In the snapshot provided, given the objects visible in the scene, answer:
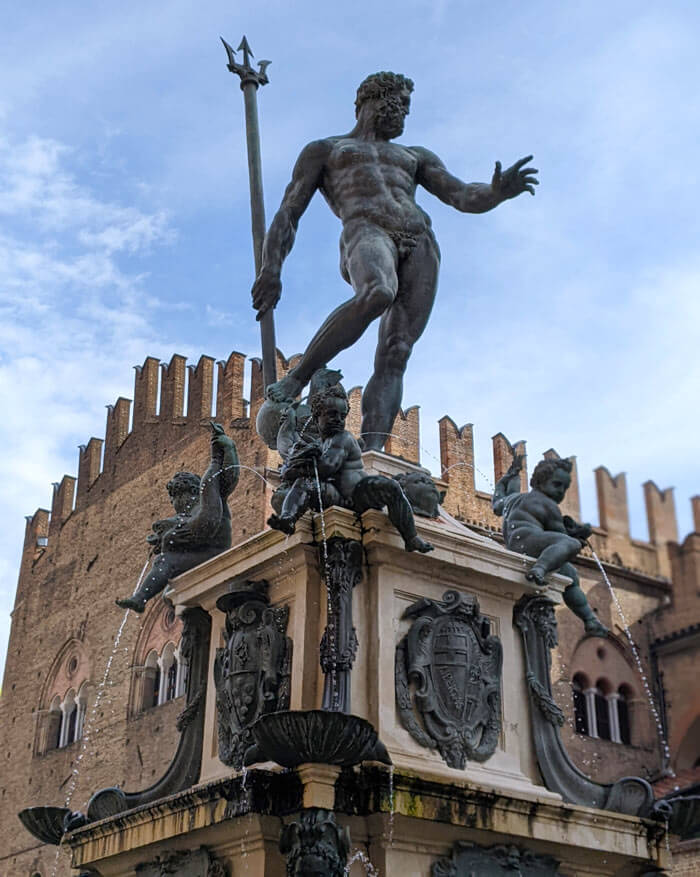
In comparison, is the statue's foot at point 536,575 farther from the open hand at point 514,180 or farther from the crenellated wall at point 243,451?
the crenellated wall at point 243,451

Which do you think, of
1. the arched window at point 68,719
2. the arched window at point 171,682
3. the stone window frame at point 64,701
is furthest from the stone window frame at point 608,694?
the arched window at point 68,719

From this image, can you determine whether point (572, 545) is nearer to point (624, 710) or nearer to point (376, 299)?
point (376, 299)

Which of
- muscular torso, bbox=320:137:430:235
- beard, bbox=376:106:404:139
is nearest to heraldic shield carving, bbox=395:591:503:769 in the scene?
muscular torso, bbox=320:137:430:235

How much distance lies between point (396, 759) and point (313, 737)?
515mm

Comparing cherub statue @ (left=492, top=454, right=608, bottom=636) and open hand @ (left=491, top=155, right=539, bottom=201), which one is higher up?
open hand @ (left=491, top=155, right=539, bottom=201)

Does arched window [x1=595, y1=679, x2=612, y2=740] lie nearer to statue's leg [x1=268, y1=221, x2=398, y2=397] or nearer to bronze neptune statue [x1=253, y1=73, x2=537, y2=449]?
bronze neptune statue [x1=253, y1=73, x2=537, y2=449]

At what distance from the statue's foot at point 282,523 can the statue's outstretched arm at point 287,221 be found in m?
1.76

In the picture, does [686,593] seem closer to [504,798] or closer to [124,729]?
[124,729]

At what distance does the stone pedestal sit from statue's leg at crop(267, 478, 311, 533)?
3.2 inches

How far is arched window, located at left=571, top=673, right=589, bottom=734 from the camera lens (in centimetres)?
2616

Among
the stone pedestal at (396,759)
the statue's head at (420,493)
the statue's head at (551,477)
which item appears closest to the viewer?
the stone pedestal at (396,759)

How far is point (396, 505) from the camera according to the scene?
4.69m

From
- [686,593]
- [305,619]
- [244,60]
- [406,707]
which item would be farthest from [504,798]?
[686,593]

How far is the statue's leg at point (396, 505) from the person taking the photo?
4.68m
